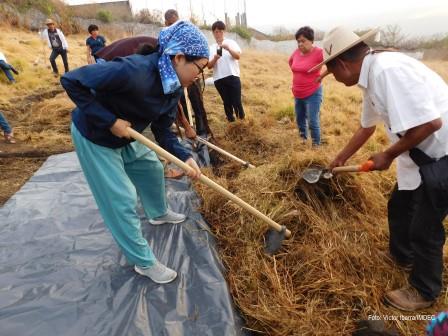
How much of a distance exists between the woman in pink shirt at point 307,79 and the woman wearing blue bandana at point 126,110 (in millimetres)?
2488

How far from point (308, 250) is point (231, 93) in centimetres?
305

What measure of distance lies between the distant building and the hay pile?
2202 cm

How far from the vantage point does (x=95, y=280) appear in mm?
1874

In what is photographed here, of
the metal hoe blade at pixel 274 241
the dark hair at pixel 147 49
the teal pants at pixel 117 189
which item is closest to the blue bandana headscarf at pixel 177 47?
the dark hair at pixel 147 49

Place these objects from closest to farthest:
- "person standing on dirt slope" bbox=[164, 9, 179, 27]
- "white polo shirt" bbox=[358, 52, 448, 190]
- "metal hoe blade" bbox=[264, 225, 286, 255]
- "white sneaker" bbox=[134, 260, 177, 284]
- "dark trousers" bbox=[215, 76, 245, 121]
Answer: "white polo shirt" bbox=[358, 52, 448, 190]
"white sneaker" bbox=[134, 260, 177, 284]
"metal hoe blade" bbox=[264, 225, 286, 255]
"person standing on dirt slope" bbox=[164, 9, 179, 27]
"dark trousers" bbox=[215, 76, 245, 121]

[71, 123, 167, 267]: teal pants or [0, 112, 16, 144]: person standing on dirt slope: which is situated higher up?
[71, 123, 167, 267]: teal pants

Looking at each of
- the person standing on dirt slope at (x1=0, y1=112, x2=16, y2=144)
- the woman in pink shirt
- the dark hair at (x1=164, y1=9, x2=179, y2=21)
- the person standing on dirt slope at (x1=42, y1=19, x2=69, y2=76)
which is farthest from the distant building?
the woman in pink shirt

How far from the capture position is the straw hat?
4.94 ft

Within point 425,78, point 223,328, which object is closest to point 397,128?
point 425,78

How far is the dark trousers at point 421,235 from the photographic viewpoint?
1566mm

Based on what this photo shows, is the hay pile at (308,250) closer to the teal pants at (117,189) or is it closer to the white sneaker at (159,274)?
the white sneaker at (159,274)

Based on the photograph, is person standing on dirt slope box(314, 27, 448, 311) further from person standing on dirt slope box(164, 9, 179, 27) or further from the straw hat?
person standing on dirt slope box(164, 9, 179, 27)

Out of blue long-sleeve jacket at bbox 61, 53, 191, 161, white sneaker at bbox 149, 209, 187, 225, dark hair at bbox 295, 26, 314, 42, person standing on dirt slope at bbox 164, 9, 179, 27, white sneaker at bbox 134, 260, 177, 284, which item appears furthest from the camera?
person standing on dirt slope at bbox 164, 9, 179, 27

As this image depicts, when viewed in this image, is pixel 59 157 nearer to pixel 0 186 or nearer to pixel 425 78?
pixel 0 186
